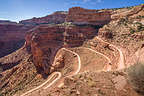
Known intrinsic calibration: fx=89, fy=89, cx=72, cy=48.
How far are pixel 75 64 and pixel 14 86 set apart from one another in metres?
17.3

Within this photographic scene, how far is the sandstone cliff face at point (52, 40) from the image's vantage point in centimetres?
2841

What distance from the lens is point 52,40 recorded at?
Answer: 31.7m

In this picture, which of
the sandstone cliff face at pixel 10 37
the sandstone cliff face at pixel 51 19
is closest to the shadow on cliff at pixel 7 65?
the sandstone cliff face at pixel 10 37

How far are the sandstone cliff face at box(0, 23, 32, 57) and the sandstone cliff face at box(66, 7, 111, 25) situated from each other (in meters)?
43.6

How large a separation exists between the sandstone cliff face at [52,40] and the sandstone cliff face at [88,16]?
4.80 metres

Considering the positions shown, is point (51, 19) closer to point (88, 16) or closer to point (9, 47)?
point (9, 47)

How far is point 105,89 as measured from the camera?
5031 mm

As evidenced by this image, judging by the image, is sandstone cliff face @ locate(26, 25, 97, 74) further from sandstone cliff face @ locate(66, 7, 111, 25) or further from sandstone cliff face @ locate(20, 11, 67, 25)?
sandstone cliff face @ locate(20, 11, 67, 25)

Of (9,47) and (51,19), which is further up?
(51,19)

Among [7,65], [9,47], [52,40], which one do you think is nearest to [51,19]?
[9,47]

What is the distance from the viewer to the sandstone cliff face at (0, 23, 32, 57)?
5741cm

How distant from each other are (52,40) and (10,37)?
47159mm

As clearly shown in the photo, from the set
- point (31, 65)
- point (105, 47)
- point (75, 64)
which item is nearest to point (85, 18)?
point (105, 47)

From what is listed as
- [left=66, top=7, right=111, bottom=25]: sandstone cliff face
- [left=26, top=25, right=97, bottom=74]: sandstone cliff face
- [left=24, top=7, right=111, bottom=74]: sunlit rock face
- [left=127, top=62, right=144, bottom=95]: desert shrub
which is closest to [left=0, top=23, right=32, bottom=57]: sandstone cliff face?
[left=24, top=7, right=111, bottom=74]: sunlit rock face
